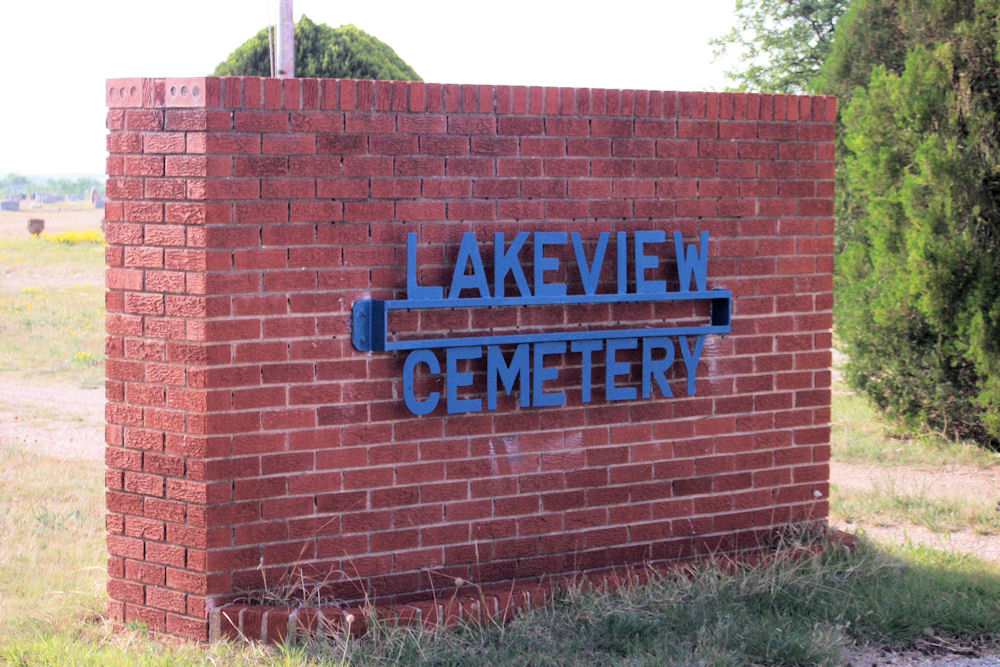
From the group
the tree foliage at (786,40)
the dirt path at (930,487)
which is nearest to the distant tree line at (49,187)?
the tree foliage at (786,40)

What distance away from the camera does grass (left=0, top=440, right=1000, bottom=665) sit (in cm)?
461

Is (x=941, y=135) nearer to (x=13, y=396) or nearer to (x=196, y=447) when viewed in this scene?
(x=196, y=447)

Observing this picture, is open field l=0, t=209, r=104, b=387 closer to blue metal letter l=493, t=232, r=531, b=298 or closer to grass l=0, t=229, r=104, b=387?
grass l=0, t=229, r=104, b=387

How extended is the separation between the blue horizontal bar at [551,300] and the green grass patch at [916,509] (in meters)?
2.52

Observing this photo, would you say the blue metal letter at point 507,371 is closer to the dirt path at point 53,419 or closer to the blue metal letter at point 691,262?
the blue metal letter at point 691,262

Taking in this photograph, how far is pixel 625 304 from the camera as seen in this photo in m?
5.53

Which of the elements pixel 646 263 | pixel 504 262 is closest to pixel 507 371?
pixel 504 262

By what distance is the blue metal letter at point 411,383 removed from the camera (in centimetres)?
496

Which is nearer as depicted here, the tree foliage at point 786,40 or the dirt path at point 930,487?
the dirt path at point 930,487

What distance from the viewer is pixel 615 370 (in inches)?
216

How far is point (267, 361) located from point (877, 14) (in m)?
8.05

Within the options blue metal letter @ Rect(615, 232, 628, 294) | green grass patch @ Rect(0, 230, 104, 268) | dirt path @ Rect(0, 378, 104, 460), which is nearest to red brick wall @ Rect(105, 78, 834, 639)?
blue metal letter @ Rect(615, 232, 628, 294)

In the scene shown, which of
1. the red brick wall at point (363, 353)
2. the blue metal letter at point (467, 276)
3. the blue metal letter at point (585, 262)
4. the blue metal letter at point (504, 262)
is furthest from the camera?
the blue metal letter at point (585, 262)

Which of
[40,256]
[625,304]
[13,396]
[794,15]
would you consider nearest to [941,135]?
[625,304]
